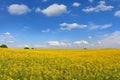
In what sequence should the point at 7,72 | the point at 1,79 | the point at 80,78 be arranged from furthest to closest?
the point at 7,72, the point at 80,78, the point at 1,79

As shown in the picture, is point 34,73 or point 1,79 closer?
point 1,79

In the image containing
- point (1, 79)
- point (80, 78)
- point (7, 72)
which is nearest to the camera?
point (1, 79)

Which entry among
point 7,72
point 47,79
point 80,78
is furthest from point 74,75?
point 7,72

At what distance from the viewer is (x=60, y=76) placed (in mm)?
14172

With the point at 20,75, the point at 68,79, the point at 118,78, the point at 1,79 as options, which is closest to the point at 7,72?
the point at 20,75

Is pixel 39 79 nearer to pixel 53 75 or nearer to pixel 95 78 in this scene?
pixel 53 75

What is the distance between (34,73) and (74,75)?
6.54 ft

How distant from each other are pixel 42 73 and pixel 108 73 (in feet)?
11.6

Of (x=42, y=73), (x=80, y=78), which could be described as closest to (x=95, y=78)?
(x=80, y=78)

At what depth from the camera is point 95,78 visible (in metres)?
14.3

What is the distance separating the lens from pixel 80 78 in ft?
46.1

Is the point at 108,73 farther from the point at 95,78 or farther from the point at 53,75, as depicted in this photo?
the point at 53,75

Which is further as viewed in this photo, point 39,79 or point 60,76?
point 60,76

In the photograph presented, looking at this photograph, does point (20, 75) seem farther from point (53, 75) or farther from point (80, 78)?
point (80, 78)
